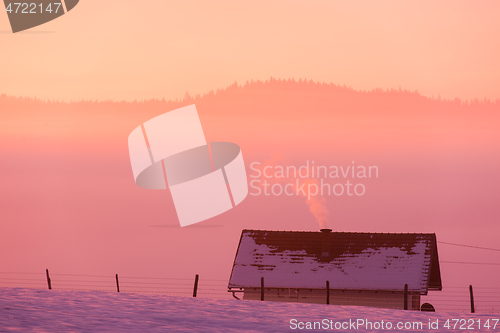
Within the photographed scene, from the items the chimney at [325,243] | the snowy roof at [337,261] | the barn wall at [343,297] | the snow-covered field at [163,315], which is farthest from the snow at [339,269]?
the snow-covered field at [163,315]

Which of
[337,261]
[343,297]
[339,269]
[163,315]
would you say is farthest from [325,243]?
[163,315]

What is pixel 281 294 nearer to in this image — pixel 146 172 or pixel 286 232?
pixel 286 232

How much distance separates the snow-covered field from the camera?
13.2m

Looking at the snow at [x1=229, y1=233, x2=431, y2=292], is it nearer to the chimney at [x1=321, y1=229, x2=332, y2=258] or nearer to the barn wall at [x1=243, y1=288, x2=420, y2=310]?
the barn wall at [x1=243, y1=288, x2=420, y2=310]

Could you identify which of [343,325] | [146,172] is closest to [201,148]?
[146,172]

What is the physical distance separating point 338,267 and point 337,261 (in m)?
0.44

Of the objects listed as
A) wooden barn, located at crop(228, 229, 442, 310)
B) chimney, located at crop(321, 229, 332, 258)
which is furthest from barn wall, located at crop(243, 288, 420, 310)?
chimney, located at crop(321, 229, 332, 258)

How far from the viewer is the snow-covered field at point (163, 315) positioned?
1318cm

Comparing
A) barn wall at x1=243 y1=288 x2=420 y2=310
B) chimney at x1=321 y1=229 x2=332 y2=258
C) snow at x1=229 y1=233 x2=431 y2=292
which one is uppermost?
chimney at x1=321 y1=229 x2=332 y2=258

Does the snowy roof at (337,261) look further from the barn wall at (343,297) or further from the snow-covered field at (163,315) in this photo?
the snow-covered field at (163,315)

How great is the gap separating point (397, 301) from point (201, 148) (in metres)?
14.9

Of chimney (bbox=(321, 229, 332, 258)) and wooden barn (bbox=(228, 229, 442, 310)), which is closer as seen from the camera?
wooden barn (bbox=(228, 229, 442, 310))

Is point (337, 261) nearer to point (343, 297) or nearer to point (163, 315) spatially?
point (343, 297)

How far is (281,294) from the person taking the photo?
104ft
